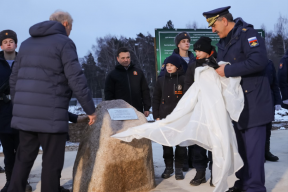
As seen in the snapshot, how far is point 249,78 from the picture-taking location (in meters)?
3.34

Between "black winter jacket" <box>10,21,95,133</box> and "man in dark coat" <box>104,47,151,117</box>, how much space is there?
7.68ft

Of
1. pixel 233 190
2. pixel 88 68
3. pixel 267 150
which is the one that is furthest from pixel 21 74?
pixel 88 68

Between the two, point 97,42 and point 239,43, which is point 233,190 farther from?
point 97,42

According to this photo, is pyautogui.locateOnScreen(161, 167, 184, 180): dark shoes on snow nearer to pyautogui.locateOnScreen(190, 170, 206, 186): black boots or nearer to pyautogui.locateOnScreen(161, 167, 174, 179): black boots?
pyautogui.locateOnScreen(161, 167, 174, 179): black boots

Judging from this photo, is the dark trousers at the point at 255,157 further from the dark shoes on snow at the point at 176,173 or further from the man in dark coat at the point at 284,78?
the man in dark coat at the point at 284,78

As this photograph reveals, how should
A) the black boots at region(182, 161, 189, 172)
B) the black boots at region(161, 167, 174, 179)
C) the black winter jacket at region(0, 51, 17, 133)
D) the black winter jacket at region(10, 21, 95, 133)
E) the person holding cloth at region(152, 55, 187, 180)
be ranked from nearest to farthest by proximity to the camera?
the black winter jacket at region(10, 21, 95, 133) < the black winter jacket at region(0, 51, 17, 133) < the black boots at region(161, 167, 174, 179) < the person holding cloth at region(152, 55, 187, 180) < the black boots at region(182, 161, 189, 172)

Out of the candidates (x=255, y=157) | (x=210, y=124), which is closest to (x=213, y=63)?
(x=210, y=124)

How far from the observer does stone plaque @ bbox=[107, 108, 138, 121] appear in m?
3.95

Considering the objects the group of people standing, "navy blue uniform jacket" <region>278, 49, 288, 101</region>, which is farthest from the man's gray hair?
"navy blue uniform jacket" <region>278, 49, 288, 101</region>

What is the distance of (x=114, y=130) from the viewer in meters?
3.81

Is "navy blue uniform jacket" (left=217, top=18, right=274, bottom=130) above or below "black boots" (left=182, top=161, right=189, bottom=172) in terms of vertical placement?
above

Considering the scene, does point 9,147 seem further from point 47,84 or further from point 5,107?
point 47,84

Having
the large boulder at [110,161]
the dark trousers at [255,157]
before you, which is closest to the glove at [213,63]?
the dark trousers at [255,157]

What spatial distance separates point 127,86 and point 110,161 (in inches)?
73.5
